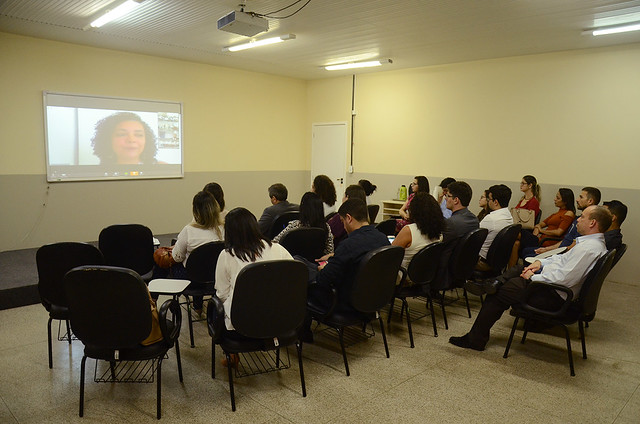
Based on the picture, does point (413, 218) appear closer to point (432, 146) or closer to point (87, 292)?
point (87, 292)

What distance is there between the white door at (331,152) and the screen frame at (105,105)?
2927mm

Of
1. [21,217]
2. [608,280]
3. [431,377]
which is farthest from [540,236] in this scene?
[21,217]

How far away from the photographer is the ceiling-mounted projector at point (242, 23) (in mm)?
4539

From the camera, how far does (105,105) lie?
22.6ft

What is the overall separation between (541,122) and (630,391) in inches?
175

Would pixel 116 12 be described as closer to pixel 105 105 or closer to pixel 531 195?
pixel 105 105

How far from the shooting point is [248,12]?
15.7 ft

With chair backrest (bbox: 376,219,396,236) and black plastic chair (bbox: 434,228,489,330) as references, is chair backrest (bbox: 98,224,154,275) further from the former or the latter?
black plastic chair (bbox: 434,228,489,330)

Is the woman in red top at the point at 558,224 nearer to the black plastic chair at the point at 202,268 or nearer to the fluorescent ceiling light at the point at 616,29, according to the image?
the fluorescent ceiling light at the point at 616,29

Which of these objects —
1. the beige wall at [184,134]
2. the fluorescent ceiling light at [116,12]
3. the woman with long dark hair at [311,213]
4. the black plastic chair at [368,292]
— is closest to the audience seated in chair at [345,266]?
the black plastic chair at [368,292]

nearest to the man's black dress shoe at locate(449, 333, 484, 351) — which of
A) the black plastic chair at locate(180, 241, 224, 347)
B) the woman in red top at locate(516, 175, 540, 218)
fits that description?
the black plastic chair at locate(180, 241, 224, 347)

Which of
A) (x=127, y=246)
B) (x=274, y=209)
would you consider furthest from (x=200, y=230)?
(x=274, y=209)

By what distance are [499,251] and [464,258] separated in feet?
1.76

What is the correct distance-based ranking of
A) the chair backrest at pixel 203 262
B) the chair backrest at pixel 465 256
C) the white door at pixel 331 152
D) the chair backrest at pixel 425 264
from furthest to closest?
the white door at pixel 331 152 → the chair backrest at pixel 465 256 → the chair backrest at pixel 425 264 → the chair backrest at pixel 203 262
